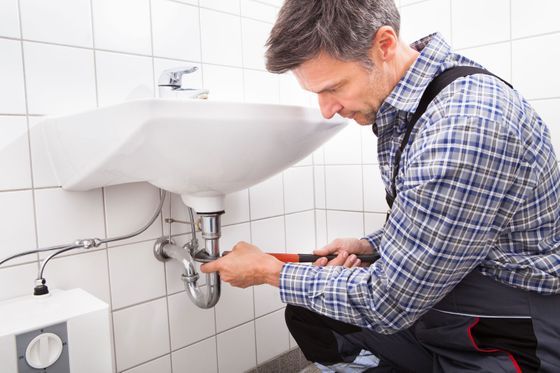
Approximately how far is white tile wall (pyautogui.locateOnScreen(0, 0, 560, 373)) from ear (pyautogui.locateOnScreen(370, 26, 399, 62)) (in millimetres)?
595

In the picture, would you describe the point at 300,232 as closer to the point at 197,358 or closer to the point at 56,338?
the point at 197,358

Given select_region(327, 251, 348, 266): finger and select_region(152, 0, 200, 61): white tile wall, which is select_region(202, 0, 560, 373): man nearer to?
select_region(327, 251, 348, 266): finger

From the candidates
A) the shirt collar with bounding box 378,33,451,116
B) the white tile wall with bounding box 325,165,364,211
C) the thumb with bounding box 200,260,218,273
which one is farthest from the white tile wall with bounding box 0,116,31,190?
the white tile wall with bounding box 325,165,364,211

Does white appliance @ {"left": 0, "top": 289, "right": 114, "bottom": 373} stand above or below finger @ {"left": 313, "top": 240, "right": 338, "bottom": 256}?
below

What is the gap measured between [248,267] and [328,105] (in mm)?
349

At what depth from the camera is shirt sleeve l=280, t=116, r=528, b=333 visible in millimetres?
656

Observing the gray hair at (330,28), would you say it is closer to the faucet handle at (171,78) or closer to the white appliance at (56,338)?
the faucet handle at (171,78)

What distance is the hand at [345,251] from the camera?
0.96 meters

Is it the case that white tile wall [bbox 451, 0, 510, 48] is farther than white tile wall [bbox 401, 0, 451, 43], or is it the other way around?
white tile wall [bbox 401, 0, 451, 43]

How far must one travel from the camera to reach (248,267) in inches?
34.8

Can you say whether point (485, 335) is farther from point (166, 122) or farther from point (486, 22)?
point (486, 22)

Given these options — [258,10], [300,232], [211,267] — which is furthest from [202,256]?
[258,10]

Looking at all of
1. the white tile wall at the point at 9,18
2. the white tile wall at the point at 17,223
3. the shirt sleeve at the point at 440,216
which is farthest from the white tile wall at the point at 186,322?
the white tile wall at the point at 9,18

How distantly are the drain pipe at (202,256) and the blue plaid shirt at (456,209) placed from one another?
12.7 inches
